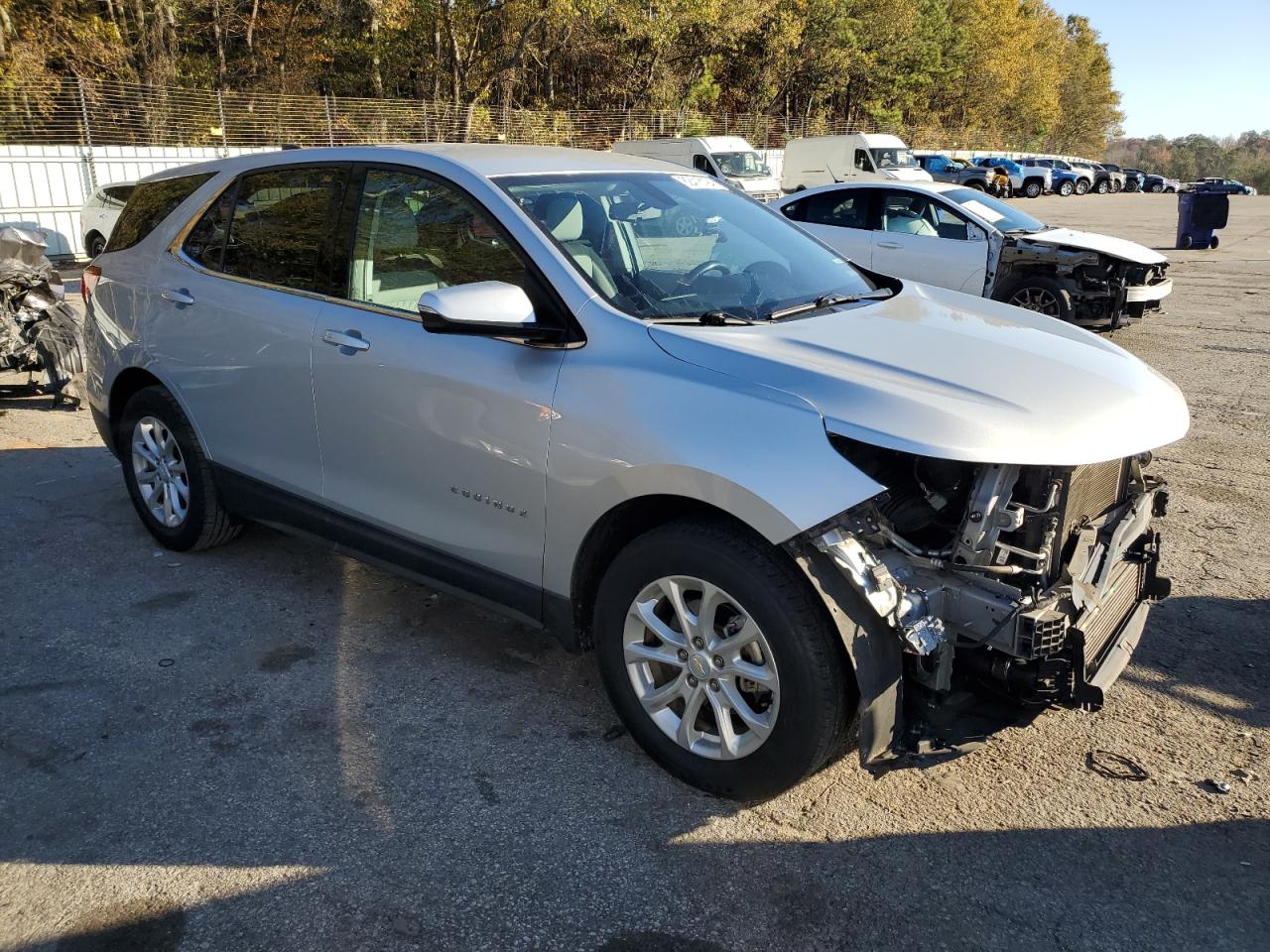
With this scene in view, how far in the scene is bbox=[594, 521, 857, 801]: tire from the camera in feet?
8.59

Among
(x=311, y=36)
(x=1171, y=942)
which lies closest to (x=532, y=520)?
→ (x=1171, y=942)

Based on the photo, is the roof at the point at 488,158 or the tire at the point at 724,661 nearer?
the tire at the point at 724,661

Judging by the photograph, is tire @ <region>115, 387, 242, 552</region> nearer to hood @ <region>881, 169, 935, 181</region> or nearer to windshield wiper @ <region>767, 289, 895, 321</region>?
windshield wiper @ <region>767, 289, 895, 321</region>

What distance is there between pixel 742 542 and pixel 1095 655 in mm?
1080

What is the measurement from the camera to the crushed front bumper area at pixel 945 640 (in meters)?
2.57

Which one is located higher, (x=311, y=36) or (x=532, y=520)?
(x=311, y=36)

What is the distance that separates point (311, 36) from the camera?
115ft

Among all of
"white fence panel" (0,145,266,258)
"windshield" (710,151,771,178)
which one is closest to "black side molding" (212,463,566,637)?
"white fence panel" (0,145,266,258)

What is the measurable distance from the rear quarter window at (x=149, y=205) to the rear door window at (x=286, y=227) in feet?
1.24

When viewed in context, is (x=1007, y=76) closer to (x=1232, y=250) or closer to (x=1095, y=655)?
(x=1232, y=250)

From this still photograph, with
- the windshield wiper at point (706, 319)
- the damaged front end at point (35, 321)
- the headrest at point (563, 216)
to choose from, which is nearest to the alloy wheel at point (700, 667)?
the windshield wiper at point (706, 319)

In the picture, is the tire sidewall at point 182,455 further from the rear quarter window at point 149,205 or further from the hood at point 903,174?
the hood at point 903,174

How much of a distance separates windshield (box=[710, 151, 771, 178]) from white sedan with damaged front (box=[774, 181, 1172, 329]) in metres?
15.3

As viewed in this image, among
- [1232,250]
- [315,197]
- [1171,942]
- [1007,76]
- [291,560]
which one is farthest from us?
[1007,76]
